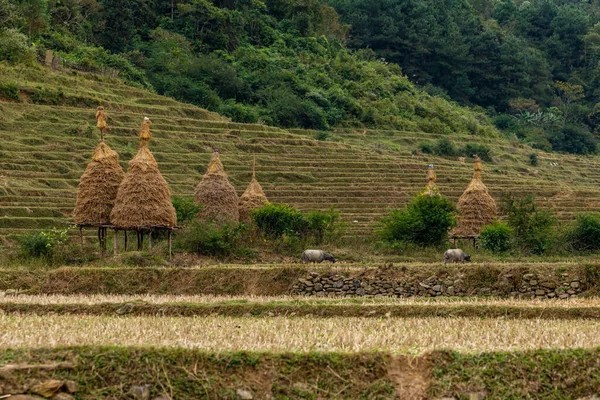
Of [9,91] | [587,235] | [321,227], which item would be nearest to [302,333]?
[321,227]

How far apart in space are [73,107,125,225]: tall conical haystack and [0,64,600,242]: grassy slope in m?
5.48

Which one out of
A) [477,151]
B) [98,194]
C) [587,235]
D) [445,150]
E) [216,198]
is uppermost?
[98,194]

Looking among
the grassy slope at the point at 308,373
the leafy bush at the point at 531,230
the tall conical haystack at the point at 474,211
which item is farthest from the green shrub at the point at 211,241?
the grassy slope at the point at 308,373

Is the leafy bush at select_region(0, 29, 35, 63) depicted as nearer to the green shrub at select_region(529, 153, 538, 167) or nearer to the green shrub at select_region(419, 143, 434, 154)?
the green shrub at select_region(419, 143, 434, 154)

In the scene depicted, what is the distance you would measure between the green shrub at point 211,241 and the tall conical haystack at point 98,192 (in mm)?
2186

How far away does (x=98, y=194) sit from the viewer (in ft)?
87.4

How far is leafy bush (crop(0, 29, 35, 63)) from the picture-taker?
48.0 meters

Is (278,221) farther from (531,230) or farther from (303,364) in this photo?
(303,364)

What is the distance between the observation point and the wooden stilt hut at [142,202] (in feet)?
84.4

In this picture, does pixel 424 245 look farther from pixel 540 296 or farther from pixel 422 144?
pixel 422 144

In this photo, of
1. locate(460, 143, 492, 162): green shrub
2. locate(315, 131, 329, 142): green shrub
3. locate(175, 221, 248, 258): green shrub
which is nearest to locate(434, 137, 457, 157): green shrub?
locate(460, 143, 492, 162): green shrub

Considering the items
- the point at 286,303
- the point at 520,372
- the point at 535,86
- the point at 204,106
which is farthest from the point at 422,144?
the point at 520,372

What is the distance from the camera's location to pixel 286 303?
643 inches

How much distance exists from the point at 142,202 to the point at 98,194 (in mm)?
1602
